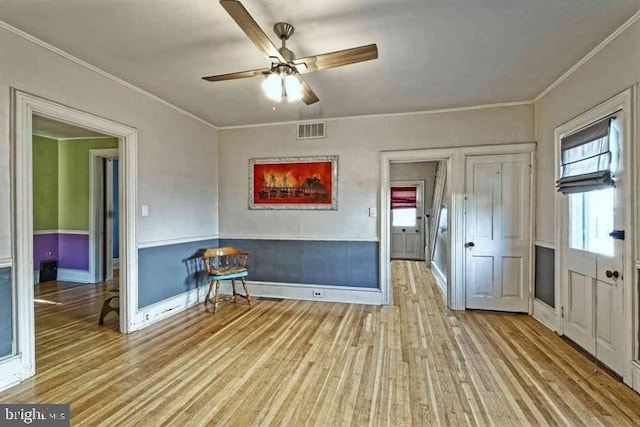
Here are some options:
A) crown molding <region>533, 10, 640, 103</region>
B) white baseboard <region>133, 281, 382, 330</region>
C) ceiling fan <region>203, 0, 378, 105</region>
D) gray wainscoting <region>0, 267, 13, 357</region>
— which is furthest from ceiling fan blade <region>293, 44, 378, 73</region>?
white baseboard <region>133, 281, 382, 330</region>

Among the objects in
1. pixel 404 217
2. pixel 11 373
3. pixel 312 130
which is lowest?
pixel 11 373

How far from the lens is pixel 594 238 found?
274 cm

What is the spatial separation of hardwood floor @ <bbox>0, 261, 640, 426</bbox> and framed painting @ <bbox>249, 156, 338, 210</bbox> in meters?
1.61

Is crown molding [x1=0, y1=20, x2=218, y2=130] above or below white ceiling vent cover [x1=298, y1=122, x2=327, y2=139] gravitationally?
above

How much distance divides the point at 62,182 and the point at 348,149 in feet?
16.7

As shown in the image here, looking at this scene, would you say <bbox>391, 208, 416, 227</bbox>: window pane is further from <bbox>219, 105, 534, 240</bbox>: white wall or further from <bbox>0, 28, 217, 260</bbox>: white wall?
<bbox>0, 28, 217, 260</bbox>: white wall

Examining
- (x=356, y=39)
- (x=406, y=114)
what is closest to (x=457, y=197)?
(x=406, y=114)

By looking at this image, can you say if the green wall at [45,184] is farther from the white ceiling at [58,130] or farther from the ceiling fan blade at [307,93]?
the ceiling fan blade at [307,93]

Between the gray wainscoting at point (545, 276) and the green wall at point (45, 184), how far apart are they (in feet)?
24.6

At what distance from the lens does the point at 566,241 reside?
311 centimetres

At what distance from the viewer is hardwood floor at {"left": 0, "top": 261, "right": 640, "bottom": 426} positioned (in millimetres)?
1986

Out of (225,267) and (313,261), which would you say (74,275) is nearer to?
(225,267)

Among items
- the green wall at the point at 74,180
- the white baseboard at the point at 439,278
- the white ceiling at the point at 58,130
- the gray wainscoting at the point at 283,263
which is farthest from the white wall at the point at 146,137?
the white baseboard at the point at 439,278

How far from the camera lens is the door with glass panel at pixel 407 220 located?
8523 mm
